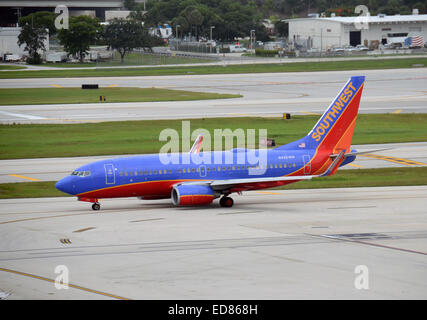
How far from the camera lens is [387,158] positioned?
2628 inches

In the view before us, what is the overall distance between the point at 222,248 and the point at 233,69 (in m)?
138

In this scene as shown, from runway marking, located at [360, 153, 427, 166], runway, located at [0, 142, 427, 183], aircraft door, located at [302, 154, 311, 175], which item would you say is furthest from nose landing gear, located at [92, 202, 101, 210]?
runway marking, located at [360, 153, 427, 166]

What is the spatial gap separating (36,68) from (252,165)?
147749 millimetres

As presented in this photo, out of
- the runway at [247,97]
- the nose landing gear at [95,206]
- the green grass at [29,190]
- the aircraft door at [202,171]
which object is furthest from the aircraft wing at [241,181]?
the runway at [247,97]

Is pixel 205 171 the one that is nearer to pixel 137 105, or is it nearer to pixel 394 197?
pixel 394 197

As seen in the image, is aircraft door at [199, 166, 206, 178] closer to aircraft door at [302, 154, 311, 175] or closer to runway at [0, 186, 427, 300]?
runway at [0, 186, 427, 300]

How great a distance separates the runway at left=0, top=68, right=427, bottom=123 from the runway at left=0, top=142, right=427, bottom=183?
2764 cm

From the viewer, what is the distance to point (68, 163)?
6494 cm

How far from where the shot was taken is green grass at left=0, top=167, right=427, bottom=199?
53344 mm

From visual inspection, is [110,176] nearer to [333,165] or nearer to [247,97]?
[333,165]

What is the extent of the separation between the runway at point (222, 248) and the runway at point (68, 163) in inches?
375

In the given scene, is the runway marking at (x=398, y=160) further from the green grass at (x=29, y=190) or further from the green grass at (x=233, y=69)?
the green grass at (x=233, y=69)

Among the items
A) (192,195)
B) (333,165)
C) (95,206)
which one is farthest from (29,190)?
(333,165)

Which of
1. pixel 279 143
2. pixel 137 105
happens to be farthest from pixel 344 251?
pixel 137 105
